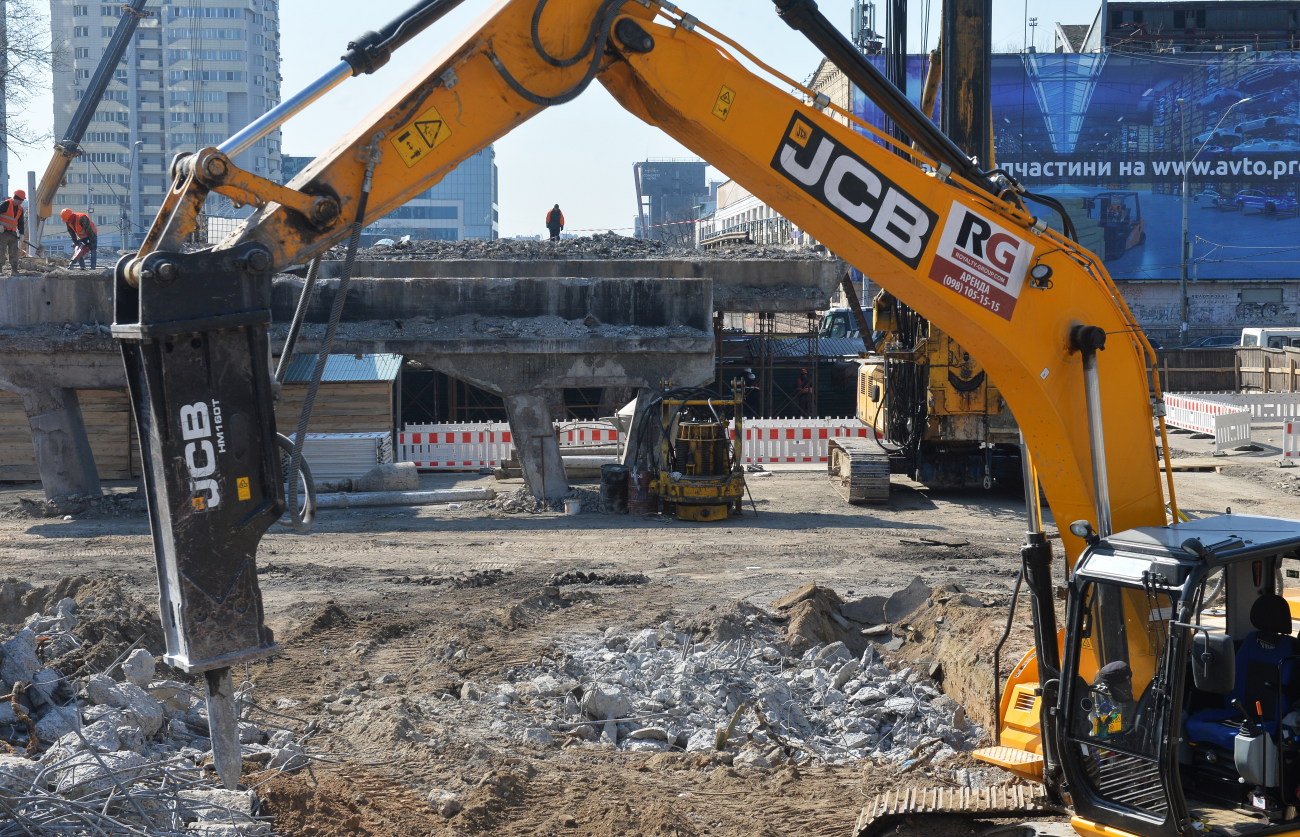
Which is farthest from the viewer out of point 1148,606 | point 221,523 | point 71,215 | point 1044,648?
point 71,215

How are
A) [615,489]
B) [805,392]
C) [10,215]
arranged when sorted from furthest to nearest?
[805,392] < [10,215] < [615,489]

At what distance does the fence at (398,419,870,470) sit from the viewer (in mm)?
22812

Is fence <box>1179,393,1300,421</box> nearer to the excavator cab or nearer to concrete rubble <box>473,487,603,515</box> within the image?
concrete rubble <box>473,487,603,515</box>

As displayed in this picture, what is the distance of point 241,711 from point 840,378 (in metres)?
22.9

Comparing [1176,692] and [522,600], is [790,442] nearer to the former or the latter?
[522,600]

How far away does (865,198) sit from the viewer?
5953mm

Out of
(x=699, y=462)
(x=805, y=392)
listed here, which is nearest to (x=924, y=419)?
(x=699, y=462)

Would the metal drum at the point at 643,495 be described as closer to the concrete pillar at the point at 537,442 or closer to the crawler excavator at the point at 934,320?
the concrete pillar at the point at 537,442

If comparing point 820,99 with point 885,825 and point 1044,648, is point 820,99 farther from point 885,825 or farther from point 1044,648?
point 885,825

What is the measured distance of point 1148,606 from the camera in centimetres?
515

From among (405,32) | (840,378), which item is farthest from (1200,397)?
(405,32)

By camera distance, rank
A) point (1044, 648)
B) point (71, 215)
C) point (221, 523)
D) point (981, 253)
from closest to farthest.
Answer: point (221, 523)
point (1044, 648)
point (981, 253)
point (71, 215)

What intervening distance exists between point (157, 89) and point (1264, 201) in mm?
104142

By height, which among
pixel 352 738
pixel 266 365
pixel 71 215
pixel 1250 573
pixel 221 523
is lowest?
pixel 352 738
